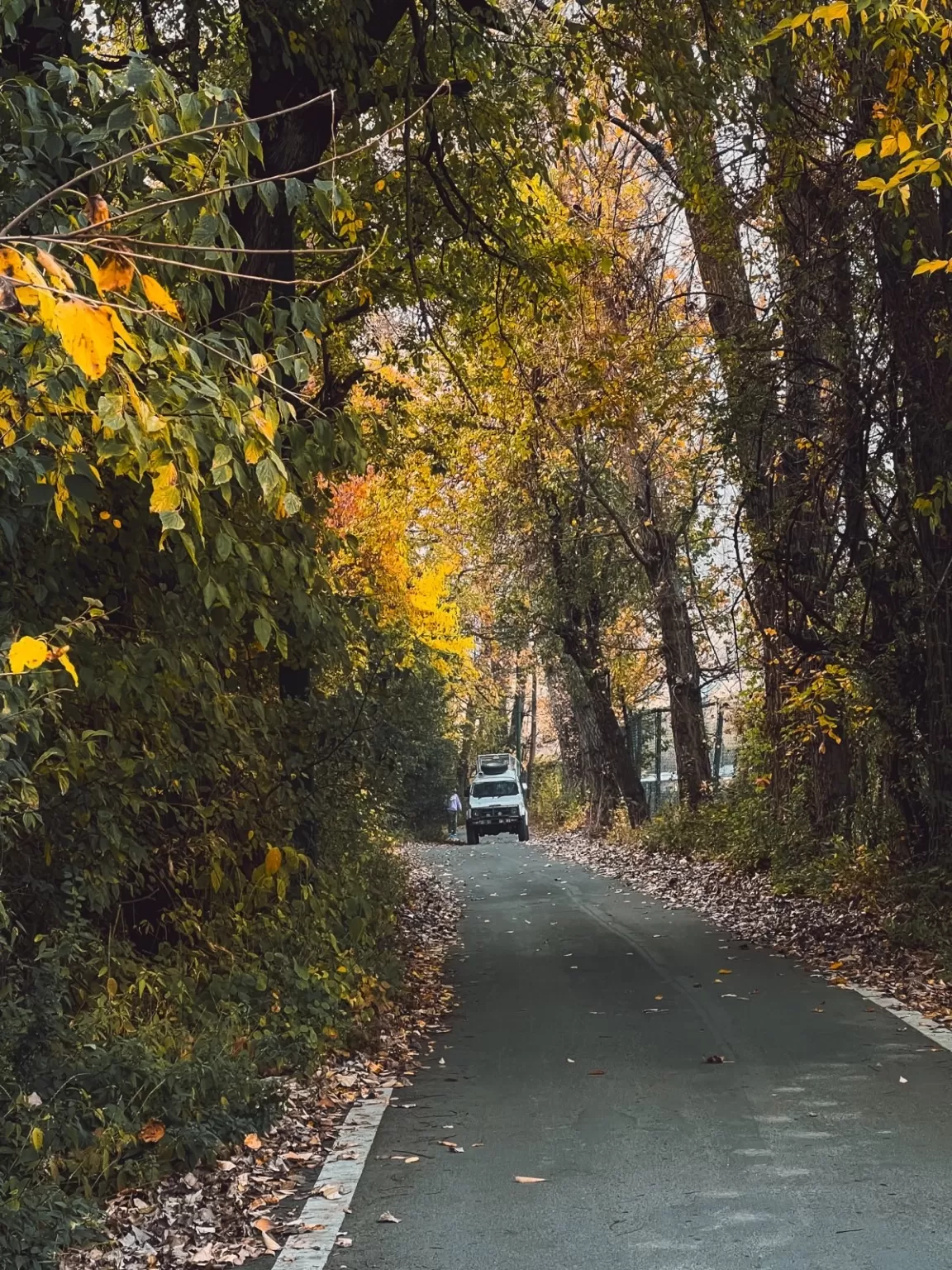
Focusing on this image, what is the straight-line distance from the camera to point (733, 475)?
47.7 feet

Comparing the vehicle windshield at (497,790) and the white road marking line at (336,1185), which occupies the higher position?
the vehicle windshield at (497,790)

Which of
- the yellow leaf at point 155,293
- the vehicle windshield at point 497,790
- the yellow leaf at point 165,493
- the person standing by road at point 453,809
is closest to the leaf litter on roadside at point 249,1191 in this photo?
the yellow leaf at point 165,493

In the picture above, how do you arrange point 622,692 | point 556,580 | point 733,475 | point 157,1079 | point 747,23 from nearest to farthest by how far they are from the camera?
point 157,1079 < point 747,23 < point 733,475 < point 556,580 < point 622,692

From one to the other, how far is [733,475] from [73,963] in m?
9.73

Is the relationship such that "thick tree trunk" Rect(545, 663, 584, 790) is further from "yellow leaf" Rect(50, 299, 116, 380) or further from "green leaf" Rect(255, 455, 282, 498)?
"yellow leaf" Rect(50, 299, 116, 380)

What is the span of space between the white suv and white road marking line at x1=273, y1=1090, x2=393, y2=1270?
36.3 metres

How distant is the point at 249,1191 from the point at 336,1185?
1.27 feet

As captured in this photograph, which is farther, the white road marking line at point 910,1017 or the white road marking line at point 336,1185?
the white road marking line at point 910,1017

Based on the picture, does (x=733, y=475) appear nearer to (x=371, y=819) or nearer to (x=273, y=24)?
(x=371, y=819)

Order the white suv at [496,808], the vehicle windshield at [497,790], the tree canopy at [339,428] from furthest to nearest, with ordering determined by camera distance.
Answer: the vehicle windshield at [497,790], the white suv at [496,808], the tree canopy at [339,428]

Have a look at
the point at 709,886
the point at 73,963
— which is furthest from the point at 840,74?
the point at 709,886

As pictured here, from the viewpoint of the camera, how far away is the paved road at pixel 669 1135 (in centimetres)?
492

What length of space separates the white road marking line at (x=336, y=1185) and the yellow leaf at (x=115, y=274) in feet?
11.9

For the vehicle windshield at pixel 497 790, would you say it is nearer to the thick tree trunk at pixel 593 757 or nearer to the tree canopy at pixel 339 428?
the thick tree trunk at pixel 593 757
